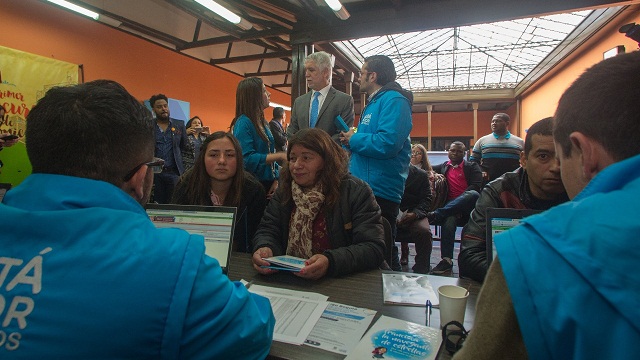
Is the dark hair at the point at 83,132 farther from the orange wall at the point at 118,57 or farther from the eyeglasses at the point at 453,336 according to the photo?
the orange wall at the point at 118,57

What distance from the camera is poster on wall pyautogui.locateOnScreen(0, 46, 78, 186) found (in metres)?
4.08

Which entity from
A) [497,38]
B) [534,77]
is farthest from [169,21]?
[534,77]

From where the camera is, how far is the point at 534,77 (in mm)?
8461

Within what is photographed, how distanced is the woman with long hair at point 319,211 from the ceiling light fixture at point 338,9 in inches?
98.5

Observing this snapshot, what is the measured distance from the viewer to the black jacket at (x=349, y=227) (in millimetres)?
1481

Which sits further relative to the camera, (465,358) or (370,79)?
(370,79)

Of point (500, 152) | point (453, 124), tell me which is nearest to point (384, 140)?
point (500, 152)

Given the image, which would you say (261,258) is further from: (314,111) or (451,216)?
(451,216)

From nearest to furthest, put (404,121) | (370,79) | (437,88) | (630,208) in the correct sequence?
(630,208), (404,121), (370,79), (437,88)

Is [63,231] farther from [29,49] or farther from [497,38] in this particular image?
[497,38]

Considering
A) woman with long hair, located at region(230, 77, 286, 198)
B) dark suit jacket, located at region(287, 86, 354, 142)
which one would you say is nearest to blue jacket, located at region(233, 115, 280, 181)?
woman with long hair, located at region(230, 77, 286, 198)

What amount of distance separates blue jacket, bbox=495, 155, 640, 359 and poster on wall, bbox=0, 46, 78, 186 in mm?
4910

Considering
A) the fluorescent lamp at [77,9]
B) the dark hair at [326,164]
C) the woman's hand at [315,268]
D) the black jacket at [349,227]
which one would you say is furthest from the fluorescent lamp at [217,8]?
the woman's hand at [315,268]

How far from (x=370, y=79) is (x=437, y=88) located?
10031 mm
